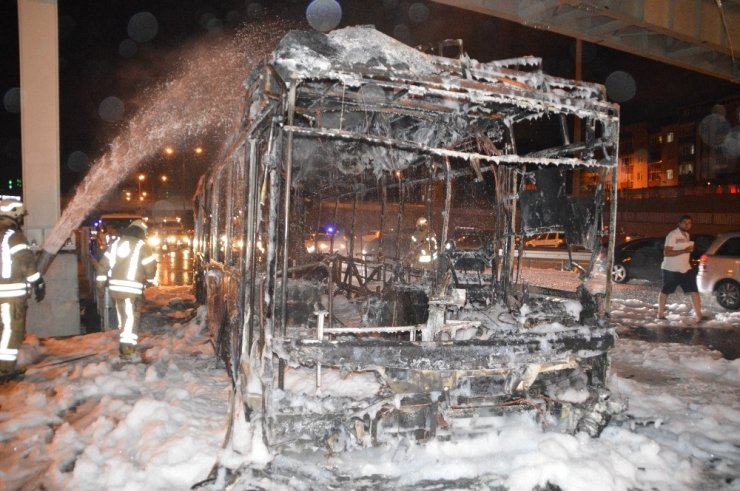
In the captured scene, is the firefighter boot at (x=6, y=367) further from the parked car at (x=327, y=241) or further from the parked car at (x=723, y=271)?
the parked car at (x=723, y=271)

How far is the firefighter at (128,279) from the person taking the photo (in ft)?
21.4

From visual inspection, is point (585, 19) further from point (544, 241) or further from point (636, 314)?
point (544, 241)

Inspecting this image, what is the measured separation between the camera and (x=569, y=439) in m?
3.90

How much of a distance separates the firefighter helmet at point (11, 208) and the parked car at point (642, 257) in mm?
14532

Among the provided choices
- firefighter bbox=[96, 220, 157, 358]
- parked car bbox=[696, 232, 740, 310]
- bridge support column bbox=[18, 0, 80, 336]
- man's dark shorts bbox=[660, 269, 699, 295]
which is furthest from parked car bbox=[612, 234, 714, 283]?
bridge support column bbox=[18, 0, 80, 336]

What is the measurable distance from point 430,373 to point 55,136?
27.8 ft

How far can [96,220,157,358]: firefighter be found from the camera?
6.52m

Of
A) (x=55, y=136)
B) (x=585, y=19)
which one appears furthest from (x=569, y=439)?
(x=585, y=19)

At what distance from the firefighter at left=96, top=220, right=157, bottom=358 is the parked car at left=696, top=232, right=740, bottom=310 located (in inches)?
456

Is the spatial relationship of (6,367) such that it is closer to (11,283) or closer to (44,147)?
(11,283)

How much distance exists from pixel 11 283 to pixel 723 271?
13.2 m

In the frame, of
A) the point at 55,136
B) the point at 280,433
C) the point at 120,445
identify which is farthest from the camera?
the point at 55,136

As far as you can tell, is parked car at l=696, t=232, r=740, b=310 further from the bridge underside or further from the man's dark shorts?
the bridge underside

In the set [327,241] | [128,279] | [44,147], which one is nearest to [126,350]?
[128,279]
